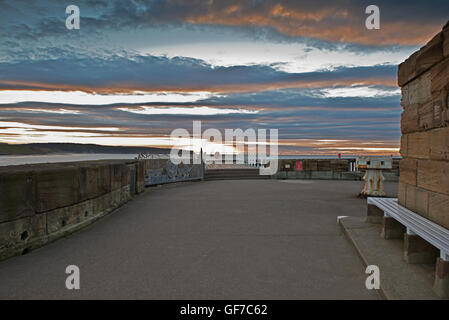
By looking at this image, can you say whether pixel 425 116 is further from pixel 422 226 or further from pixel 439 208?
pixel 422 226

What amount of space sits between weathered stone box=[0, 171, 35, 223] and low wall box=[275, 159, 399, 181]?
15281 mm

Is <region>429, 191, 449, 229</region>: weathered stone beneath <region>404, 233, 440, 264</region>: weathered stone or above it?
above

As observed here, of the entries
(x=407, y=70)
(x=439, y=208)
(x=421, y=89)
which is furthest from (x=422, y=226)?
(x=407, y=70)

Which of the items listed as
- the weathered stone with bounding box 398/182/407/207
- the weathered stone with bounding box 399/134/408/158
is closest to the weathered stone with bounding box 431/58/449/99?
the weathered stone with bounding box 399/134/408/158

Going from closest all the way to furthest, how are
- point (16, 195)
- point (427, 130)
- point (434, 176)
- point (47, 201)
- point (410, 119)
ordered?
point (434, 176), point (427, 130), point (410, 119), point (16, 195), point (47, 201)

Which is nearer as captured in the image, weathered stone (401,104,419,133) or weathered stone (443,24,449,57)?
weathered stone (443,24,449,57)

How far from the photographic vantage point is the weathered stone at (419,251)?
13.6ft

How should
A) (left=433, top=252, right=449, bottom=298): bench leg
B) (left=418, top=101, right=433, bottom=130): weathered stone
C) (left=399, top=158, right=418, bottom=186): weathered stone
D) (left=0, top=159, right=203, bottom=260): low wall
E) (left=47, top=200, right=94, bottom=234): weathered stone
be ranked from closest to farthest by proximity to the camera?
(left=433, top=252, right=449, bottom=298): bench leg < (left=418, top=101, right=433, bottom=130): weathered stone < (left=399, top=158, right=418, bottom=186): weathered stone < (left=0, top=159, right=203, bottom=260): low wall < (left=47, top=200, right=94, bottom=234): weathered stone

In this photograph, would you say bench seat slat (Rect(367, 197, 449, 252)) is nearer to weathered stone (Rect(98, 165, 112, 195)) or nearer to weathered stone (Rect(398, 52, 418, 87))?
weathered stone (Rect(398, 52, 418, 87))

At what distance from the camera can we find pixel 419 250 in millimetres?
4168

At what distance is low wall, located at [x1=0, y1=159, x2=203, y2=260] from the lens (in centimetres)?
490

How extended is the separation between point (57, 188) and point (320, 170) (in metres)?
15.7
